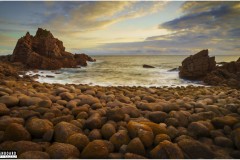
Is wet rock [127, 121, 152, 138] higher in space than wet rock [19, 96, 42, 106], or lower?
lower

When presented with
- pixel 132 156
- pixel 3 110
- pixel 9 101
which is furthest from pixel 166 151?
pixel 9 101

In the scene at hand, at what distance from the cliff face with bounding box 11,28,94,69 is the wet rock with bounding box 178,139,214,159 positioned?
75.6ft

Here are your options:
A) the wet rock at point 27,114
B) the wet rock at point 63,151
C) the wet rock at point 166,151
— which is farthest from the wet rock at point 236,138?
the wet rock at point 27,114

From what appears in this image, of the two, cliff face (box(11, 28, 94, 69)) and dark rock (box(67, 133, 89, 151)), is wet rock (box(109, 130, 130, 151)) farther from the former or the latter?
cliff face (box(11, 28, 94, 69))

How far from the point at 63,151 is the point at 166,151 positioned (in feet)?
4.79

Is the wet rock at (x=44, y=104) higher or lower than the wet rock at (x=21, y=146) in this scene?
higher

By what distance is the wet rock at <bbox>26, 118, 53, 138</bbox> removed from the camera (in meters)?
3.62

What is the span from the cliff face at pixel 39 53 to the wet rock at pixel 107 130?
870 inches

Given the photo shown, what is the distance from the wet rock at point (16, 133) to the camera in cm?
→ 339

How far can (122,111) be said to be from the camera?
14.8 feet

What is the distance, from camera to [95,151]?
3135 millimetres

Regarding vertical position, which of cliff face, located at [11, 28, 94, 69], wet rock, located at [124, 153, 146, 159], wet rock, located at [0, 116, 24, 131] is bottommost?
wet rock, located at [124, 153, 146, 159]

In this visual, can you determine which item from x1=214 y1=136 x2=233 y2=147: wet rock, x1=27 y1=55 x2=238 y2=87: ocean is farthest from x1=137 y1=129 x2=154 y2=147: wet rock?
x1=27 y1=55 x2=238 y2=87: ocean

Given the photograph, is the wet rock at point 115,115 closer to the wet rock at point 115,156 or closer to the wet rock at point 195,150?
the wet rock at point 115,156
